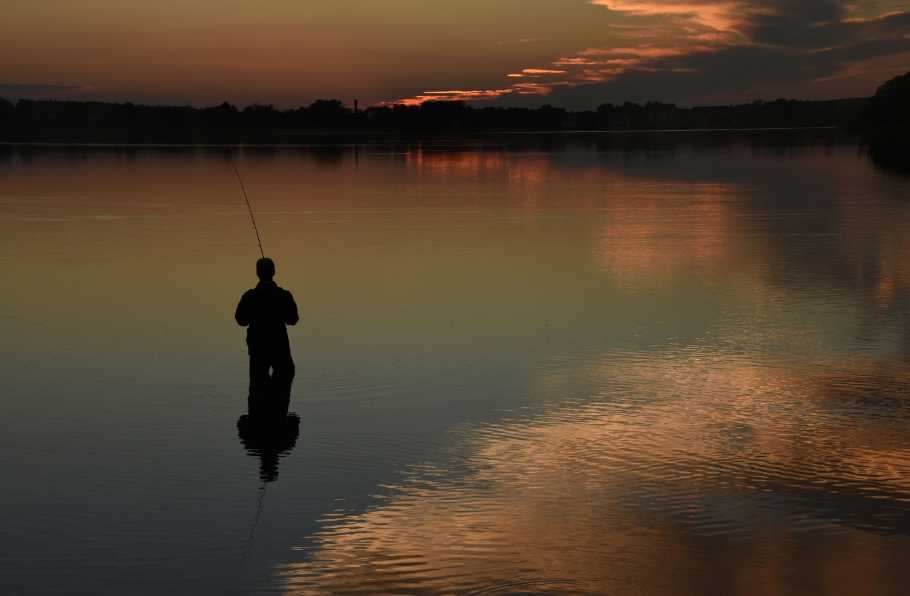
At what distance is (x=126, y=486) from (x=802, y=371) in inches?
268

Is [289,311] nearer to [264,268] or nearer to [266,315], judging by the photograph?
[266,315]

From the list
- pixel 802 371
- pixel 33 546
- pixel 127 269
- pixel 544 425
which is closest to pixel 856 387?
pixel 802 371

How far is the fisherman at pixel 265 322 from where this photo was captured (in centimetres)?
1020

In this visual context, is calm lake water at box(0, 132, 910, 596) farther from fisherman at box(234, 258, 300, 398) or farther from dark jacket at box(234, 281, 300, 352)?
dark jacket at box(234, 281, 300, 352)

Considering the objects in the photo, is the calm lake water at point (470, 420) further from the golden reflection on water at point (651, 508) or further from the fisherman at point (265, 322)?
the fisherman at point (265, 322)

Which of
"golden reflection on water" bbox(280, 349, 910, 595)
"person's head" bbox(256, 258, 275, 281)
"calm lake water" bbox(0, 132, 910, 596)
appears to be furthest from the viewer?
"person's head" bbox(256, 258, 275, 281)

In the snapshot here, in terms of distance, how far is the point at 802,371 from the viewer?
10711 millimetres

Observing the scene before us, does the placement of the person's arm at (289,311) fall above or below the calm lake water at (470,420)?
above

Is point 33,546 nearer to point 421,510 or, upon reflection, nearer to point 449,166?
point 421,510

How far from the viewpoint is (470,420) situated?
9.09 metres

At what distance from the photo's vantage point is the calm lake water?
6.21 metres

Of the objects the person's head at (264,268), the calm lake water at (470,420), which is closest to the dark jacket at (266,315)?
the person's head at (264,268)

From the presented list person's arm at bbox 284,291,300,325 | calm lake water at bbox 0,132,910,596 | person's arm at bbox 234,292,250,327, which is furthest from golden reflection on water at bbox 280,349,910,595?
person's arm at bbox 234,292,250,327

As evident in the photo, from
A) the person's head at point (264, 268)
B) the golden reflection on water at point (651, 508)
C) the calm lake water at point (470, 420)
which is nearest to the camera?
the golden reflection on water at point (651, 508)
